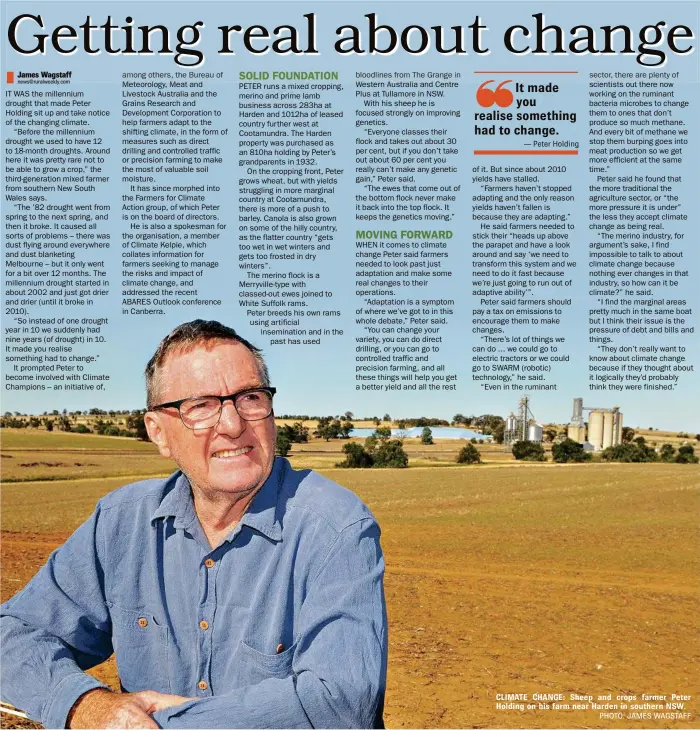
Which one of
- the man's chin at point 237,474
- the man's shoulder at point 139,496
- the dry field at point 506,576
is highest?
the man's chin at point 237,474

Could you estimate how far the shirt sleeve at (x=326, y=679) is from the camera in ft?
6.04

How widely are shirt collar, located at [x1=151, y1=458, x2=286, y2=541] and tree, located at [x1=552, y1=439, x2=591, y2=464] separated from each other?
131 feet

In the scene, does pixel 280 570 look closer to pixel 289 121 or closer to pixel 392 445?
pixel 289 121

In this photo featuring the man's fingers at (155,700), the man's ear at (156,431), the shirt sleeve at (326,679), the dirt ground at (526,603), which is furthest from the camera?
the dirt ground at (526,603)

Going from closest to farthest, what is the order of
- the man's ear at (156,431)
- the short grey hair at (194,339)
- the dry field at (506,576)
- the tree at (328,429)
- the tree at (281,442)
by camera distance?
the short grey hair at (194,339) → the man's ear at (156,431) → the tree at (281,442) → the dry field at (506,576) → the tree at (328,429)

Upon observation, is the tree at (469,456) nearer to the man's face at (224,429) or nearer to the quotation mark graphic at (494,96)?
the quotation mark graphic at (494,96)

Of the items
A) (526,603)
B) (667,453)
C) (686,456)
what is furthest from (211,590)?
(667,453)

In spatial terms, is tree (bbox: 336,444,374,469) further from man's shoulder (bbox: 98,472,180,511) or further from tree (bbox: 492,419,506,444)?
man's shoulder (bbox: 98,472,180,511)

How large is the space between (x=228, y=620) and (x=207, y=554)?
19cm

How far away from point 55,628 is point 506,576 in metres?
11.0

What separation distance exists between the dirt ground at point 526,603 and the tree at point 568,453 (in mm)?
15758

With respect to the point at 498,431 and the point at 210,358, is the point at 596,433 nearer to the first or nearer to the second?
the point at 498,431

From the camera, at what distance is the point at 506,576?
485 inches

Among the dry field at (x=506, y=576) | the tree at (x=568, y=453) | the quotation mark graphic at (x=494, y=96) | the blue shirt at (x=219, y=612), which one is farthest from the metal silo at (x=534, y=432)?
the blue shirt at (x=219, y=612)
